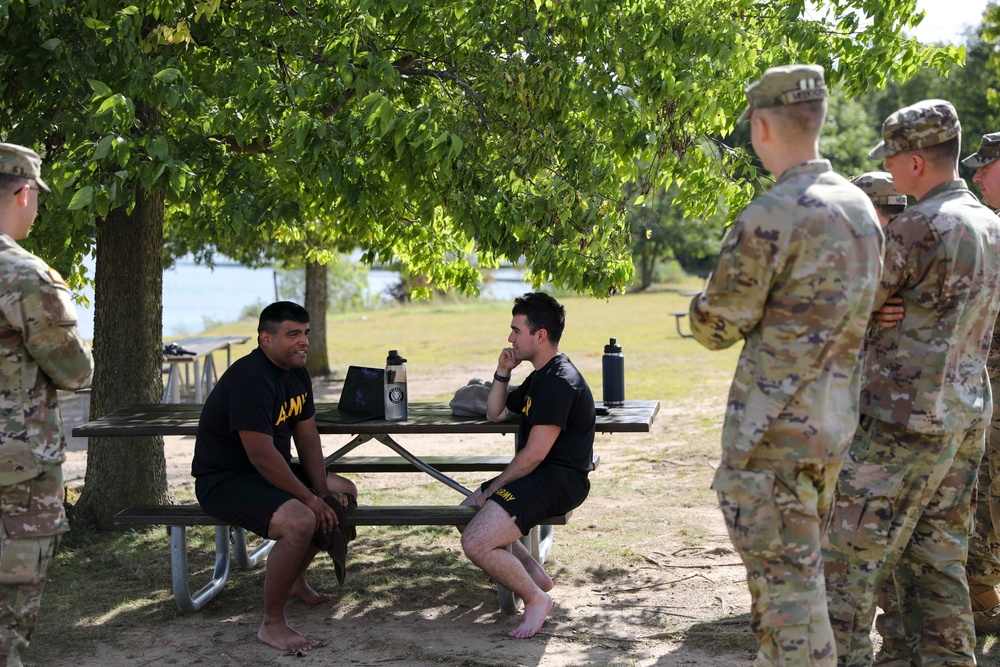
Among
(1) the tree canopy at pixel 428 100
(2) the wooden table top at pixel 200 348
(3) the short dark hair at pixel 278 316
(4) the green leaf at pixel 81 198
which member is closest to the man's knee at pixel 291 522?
(3) the short dark hair at pixel 278 316

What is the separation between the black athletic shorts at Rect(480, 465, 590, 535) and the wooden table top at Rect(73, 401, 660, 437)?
385mm

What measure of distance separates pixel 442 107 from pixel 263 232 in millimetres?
1298

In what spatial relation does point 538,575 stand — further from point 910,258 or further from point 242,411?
point 910,258

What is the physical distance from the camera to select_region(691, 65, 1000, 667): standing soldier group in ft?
11.0

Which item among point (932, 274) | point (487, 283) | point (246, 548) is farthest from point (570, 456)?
point (487, 283)

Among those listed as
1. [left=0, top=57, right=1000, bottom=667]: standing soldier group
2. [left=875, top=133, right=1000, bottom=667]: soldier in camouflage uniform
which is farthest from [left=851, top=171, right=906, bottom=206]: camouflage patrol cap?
[left=0, top=57, right=1000, bottom=667]: standing soldier group

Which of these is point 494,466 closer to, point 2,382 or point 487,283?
point 2,382

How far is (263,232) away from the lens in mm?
6340

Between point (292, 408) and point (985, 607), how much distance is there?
3496 mm

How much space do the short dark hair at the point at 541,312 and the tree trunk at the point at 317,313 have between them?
10.8m

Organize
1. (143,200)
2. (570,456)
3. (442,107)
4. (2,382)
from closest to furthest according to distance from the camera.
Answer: (2,382), (570,456), (442,107), (143,200)

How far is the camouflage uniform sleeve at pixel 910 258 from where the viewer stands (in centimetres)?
393

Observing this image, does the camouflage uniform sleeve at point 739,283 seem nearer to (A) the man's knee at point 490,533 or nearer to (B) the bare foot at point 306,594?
(A) the man's knee at point 490,533

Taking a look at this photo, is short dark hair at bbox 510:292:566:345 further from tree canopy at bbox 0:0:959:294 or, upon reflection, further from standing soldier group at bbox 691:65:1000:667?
standing soldier group at bbox 691:65:1000:667
